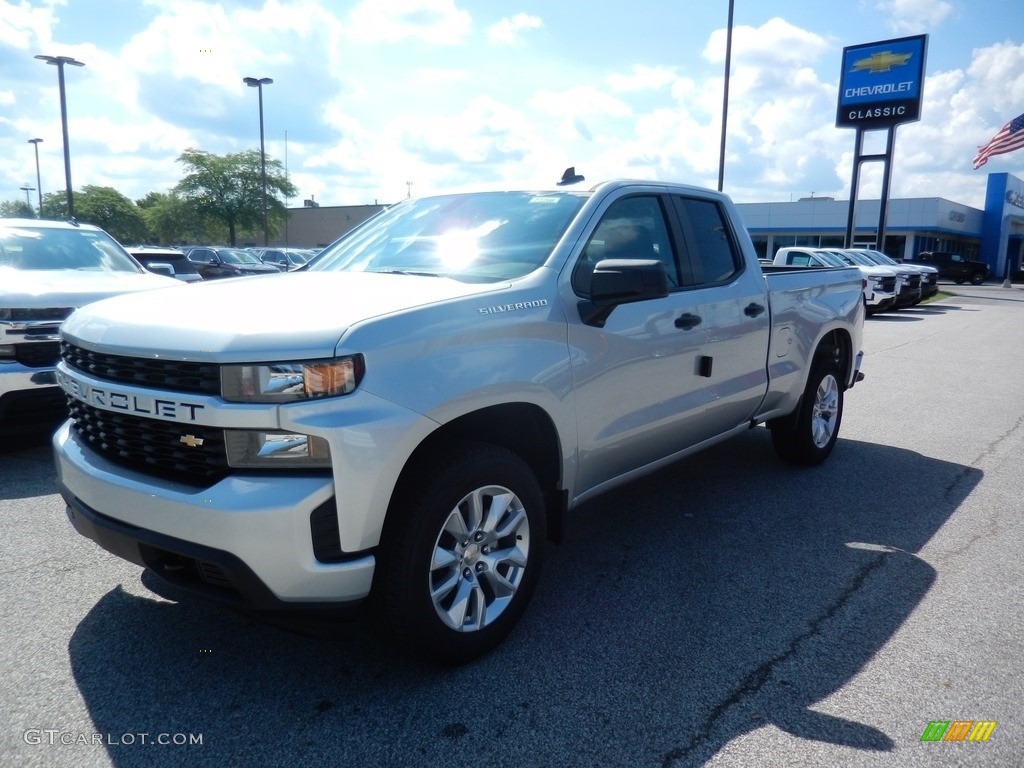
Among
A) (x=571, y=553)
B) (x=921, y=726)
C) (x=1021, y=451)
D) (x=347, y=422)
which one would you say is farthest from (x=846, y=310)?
(x=347, y=422)

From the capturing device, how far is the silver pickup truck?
8.09ft

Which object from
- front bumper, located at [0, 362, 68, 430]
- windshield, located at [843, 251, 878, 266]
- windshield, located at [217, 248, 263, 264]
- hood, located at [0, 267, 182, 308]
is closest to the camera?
front bumper, located at [0, 362, 68, 430]

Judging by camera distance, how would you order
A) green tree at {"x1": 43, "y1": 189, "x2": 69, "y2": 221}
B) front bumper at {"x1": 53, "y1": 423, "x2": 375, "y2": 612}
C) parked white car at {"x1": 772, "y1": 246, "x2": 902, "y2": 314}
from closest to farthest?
front bumper at {"x1": 53, "y1": 423, "x2": 375, "y2": 612} → parked white car at {"x1": 772, "y1": 246, "x2": 902, "y2": 314} → green tree at {"x1": 43, "y1": 189, "x2": 69, "y2": 221}

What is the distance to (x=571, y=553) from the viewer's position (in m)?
4.14

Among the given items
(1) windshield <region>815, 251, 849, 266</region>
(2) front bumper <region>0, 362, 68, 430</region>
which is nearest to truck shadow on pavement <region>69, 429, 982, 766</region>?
(2) front bumper <region>0, 362, 68, 430</region>

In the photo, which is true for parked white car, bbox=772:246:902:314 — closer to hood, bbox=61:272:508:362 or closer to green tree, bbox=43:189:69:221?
hood, bbox=61:272:508:362

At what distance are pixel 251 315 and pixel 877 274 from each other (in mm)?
20792

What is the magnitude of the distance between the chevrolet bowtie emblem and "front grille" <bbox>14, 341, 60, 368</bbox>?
34.8 metres

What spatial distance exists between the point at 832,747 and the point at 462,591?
134cm

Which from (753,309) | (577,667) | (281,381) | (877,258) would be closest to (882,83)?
(877,258)

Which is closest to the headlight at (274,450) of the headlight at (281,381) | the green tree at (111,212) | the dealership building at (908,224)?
the headlight at (281,381)

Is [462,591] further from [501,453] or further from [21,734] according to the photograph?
[21,734]

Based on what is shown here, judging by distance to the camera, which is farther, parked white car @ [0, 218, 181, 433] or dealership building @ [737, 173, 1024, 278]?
dealership building @ [737, 173, 1024, 278]

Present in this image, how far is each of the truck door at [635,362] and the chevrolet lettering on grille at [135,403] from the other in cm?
152
